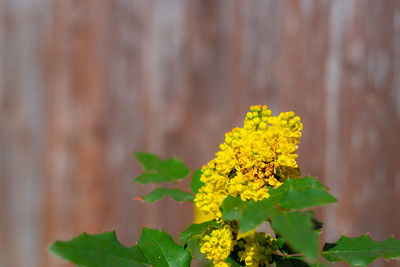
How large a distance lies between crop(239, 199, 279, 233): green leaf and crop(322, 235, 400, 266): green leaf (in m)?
0.15

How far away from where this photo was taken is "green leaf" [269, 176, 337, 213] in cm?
43

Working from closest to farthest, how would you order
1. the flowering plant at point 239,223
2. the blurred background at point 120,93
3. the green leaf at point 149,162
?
the flowering plant at point 239,223, the green leaf at point 149,162, the blurred background at point 120,93

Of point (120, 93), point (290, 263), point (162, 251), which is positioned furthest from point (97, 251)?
point (120, 93)

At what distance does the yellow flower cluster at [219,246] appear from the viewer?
52 centimetres

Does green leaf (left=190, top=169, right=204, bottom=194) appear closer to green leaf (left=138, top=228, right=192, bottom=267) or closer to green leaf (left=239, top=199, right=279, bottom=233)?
green leaf (left=138, top=228, right=192, bottom=267)

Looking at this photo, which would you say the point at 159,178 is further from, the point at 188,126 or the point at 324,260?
the point at 188,126

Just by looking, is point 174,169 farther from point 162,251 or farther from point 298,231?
point 298,231

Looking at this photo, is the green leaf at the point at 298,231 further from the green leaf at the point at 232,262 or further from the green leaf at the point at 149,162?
the green leaf at the point at 149,162

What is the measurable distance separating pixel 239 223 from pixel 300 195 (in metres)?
0.08

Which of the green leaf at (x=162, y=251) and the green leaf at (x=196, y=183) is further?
the green leaf at (x=196, y=183)

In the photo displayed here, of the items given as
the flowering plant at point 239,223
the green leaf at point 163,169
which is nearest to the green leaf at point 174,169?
the green leaf at point 163,169

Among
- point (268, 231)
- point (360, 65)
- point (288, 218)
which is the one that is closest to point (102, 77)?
point (268, 231)

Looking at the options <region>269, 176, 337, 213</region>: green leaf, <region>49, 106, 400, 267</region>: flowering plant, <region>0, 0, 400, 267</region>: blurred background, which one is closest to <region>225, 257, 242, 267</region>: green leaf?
<region>49, 106, 400, 267</region>: flowering plant

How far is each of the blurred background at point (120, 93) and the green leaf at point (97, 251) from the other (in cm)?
143
